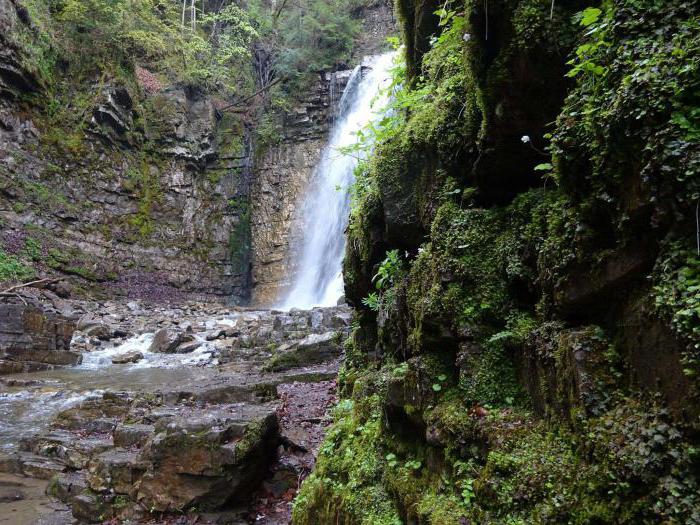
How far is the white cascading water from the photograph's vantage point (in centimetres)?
2242

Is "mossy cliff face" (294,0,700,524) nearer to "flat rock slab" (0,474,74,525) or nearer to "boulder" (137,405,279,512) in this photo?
"boulder" (137,405,279,512)

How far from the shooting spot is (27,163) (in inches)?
765

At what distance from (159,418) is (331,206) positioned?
18.5m

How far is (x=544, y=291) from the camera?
236cm

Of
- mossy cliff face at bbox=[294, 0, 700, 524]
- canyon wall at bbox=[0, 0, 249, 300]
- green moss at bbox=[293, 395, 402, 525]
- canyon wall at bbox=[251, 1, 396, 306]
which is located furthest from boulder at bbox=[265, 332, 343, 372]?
canyon wall at bbox=[251, 1, 396, 306]

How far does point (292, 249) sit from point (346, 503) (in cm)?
2230

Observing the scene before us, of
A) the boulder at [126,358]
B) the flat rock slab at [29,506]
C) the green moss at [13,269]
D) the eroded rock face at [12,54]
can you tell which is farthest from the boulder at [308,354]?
the eroded rock face at [12,54]

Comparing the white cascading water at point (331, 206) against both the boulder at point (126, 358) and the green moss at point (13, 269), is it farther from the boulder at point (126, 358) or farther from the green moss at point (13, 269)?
the green moss at point (13, 269)

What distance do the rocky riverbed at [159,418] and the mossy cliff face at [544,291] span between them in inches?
57.2

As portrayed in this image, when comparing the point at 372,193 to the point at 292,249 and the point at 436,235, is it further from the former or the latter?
the point at 292,249

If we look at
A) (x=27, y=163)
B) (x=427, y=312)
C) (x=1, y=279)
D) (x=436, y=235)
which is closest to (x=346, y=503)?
(x=427, y=312)

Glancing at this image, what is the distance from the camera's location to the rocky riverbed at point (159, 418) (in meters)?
4.86

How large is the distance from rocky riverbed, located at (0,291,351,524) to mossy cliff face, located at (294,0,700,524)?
145 centimetres

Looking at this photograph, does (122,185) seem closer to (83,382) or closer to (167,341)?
(167,341)
